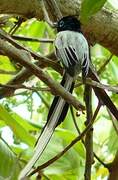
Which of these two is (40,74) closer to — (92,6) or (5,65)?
(92,6)

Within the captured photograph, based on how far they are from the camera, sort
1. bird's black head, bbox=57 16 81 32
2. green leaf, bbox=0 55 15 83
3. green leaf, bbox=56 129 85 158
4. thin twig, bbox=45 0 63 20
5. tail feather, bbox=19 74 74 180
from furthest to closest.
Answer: green leaf, bbox=0 55 15 83
green leaf, bbox=56 129 85 158
thin twig, bbox=45 0 63 20
bird's black head, bbox=57 16 81 32
tail feather, bbox=19 74 74 180

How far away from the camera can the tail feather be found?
528 millimetres

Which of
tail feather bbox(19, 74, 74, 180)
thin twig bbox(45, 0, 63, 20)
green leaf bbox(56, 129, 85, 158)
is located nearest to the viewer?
tail feather bbox(19, 74, 74, 180)

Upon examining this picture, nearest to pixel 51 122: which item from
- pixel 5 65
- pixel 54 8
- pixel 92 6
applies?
pixel 92 6

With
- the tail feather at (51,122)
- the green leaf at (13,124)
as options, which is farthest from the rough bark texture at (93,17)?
the tail feather at (51,122)

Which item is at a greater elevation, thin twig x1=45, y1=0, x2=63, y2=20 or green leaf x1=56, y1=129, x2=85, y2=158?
thin twig x1=45, y1=0, x2=63, y2=20

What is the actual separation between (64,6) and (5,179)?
0.90 feet

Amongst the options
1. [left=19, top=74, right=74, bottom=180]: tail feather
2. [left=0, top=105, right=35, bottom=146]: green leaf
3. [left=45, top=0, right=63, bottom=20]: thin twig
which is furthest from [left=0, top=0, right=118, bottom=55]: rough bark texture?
[left=19, top=74, right=74, bottom=180]: tail feather

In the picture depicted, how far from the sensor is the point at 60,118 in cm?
56

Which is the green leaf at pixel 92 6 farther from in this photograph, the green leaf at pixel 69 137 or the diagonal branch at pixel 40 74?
the green leaf at pixel 69 137

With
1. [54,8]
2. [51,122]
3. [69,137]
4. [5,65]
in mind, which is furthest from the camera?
[5,65]

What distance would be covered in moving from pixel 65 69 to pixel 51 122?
0.06 meters

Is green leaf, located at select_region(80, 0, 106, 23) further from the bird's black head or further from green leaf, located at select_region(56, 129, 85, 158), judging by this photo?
green leaf, located at select_region(56, 129, 85, 158)

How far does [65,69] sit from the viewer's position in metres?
0.58
